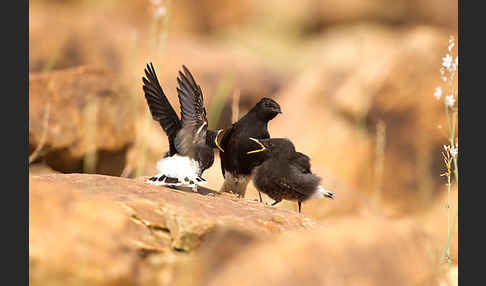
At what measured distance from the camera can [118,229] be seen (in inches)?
125

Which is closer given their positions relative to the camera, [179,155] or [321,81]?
[179,155]

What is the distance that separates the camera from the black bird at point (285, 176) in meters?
5.68

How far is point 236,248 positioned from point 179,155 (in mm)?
2358

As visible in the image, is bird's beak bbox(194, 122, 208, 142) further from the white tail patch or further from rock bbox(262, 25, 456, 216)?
rock bbox(262, 25, 456, 216)

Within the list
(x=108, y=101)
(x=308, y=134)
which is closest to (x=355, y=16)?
(x=308, y=134)

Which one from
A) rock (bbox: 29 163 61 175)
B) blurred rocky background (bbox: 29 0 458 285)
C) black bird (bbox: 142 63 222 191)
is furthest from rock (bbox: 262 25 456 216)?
black bird (bbox: 142 63 222 191)

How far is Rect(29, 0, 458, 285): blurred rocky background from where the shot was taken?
3.05 m

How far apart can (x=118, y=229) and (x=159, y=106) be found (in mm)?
2297

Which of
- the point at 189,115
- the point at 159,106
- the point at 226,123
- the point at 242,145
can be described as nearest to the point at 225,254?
the point at 189,115

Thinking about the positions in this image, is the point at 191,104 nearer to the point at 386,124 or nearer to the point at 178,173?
the point at 178,173

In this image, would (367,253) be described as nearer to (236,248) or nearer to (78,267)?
(236,248)

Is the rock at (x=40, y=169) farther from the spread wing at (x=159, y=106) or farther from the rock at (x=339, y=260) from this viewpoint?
the rock at (x=339, y=260)

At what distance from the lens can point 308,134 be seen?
1061cm

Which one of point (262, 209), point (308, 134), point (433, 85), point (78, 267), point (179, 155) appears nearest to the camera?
point (78, 267)
